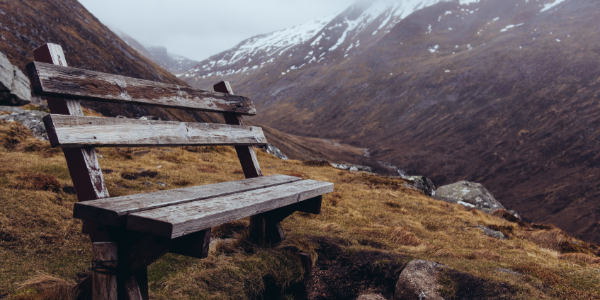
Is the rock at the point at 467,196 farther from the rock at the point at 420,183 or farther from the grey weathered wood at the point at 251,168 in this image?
the grey weathered wood at the point at 251,168

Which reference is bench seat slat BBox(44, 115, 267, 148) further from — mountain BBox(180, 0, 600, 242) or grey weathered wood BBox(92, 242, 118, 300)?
mountain BBox(180, 0, 600, 242)

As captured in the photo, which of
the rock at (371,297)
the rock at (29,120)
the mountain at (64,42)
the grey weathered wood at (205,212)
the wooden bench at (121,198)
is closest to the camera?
the grey weathered wood at (205,212)

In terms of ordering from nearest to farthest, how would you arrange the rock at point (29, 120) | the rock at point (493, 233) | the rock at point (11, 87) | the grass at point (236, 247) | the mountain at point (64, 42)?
the grass at point (236, 247) → the rock at point (493, 233) → the rock at point (29, 120) → the rock at point (11, 87) → the mountain at point (64, 42)

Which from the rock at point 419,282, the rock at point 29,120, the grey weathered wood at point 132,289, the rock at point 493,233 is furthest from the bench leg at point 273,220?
the rock at point 29,120

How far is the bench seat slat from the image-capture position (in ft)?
7.87

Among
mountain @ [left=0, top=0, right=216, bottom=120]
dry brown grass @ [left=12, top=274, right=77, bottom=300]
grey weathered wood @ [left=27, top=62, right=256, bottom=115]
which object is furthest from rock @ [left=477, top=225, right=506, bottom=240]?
mountain @ [left=0, top=0, right=216, bottom=120]

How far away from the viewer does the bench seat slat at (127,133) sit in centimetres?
240

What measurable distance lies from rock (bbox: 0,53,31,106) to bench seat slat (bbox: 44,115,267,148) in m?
17.9

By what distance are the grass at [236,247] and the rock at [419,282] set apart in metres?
0.18

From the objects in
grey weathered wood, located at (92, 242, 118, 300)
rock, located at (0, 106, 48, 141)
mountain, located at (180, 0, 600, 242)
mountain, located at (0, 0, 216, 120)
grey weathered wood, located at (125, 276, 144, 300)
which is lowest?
mountain, located at (180, 0, 600, 242)

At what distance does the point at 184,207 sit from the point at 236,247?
1.85 metres

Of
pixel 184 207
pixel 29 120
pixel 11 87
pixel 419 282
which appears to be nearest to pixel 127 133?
pixel 184 207

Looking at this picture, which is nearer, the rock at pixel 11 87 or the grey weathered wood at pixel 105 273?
the grey weathered wood at pixel 105 273

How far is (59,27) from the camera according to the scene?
39.2m
